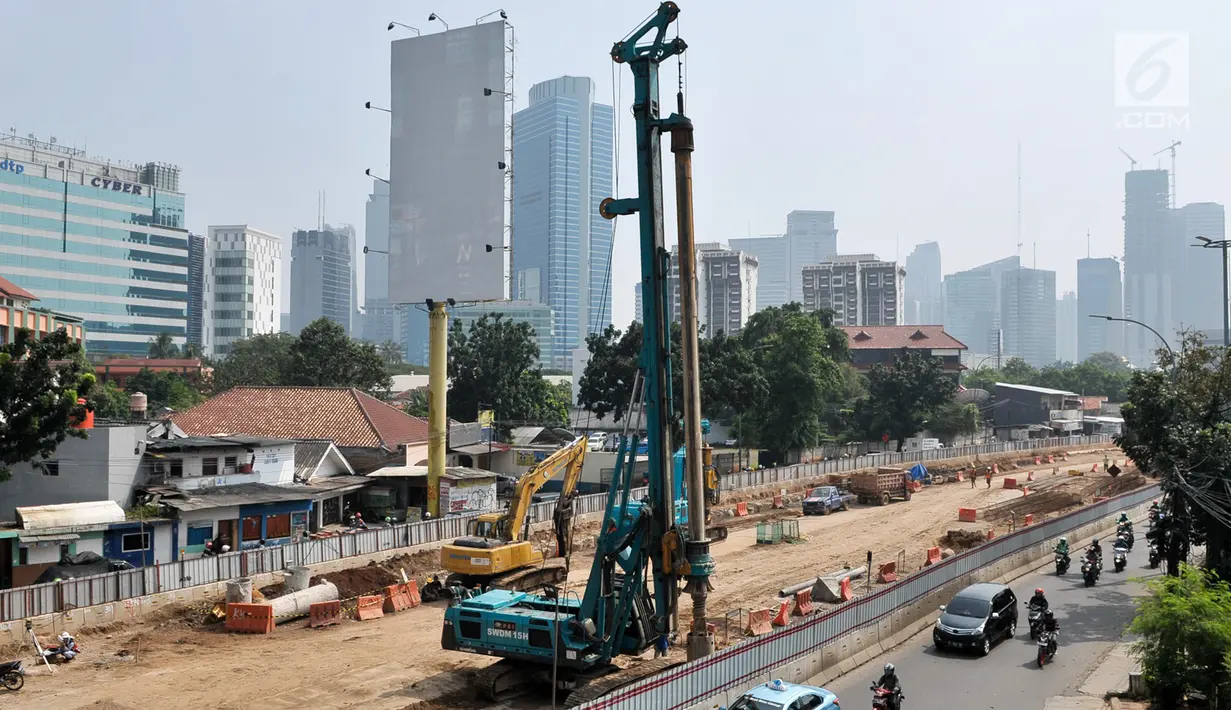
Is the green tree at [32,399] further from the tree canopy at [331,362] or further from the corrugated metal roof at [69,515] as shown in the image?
the tree canopy at [331,362]

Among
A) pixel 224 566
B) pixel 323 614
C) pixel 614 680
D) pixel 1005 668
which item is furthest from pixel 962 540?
pixel 224 566

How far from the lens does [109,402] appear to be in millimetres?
69688

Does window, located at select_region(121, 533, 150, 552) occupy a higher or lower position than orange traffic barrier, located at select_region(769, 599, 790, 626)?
higher

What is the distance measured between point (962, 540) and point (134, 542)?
33266mm

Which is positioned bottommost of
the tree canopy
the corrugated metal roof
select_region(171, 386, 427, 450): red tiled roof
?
the corrugated metal roof

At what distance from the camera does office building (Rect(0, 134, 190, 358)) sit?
5113 inches

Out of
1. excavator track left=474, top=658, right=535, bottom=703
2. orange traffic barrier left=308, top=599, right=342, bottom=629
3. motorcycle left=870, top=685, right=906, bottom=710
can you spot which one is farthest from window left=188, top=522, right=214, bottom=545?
motorcycle left=870, top=685, right=906, bottom=710

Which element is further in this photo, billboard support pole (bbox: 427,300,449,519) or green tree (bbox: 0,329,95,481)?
billboard support pole (bbox: 427,300,449,519)

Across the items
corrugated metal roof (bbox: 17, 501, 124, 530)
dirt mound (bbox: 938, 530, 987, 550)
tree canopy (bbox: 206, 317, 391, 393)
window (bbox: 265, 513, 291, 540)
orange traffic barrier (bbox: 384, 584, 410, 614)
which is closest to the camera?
corrugated metal roof (bbox: 17, 501, 124, 530)

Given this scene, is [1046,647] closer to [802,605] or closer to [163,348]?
[802,605]

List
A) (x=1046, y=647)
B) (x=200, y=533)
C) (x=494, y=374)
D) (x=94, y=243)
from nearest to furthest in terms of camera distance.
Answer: (x=1046, y=647), (x=200, y=533), (x=494, y=374), (x=94, y=243)

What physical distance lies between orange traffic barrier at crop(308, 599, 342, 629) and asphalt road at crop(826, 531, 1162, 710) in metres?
15.6

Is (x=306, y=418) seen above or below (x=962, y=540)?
above

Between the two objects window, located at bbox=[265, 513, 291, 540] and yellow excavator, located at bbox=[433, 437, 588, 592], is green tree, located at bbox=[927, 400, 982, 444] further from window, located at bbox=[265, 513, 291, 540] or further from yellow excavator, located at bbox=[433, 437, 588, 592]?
window, located at bbox=[265, 513, 291, 540]
